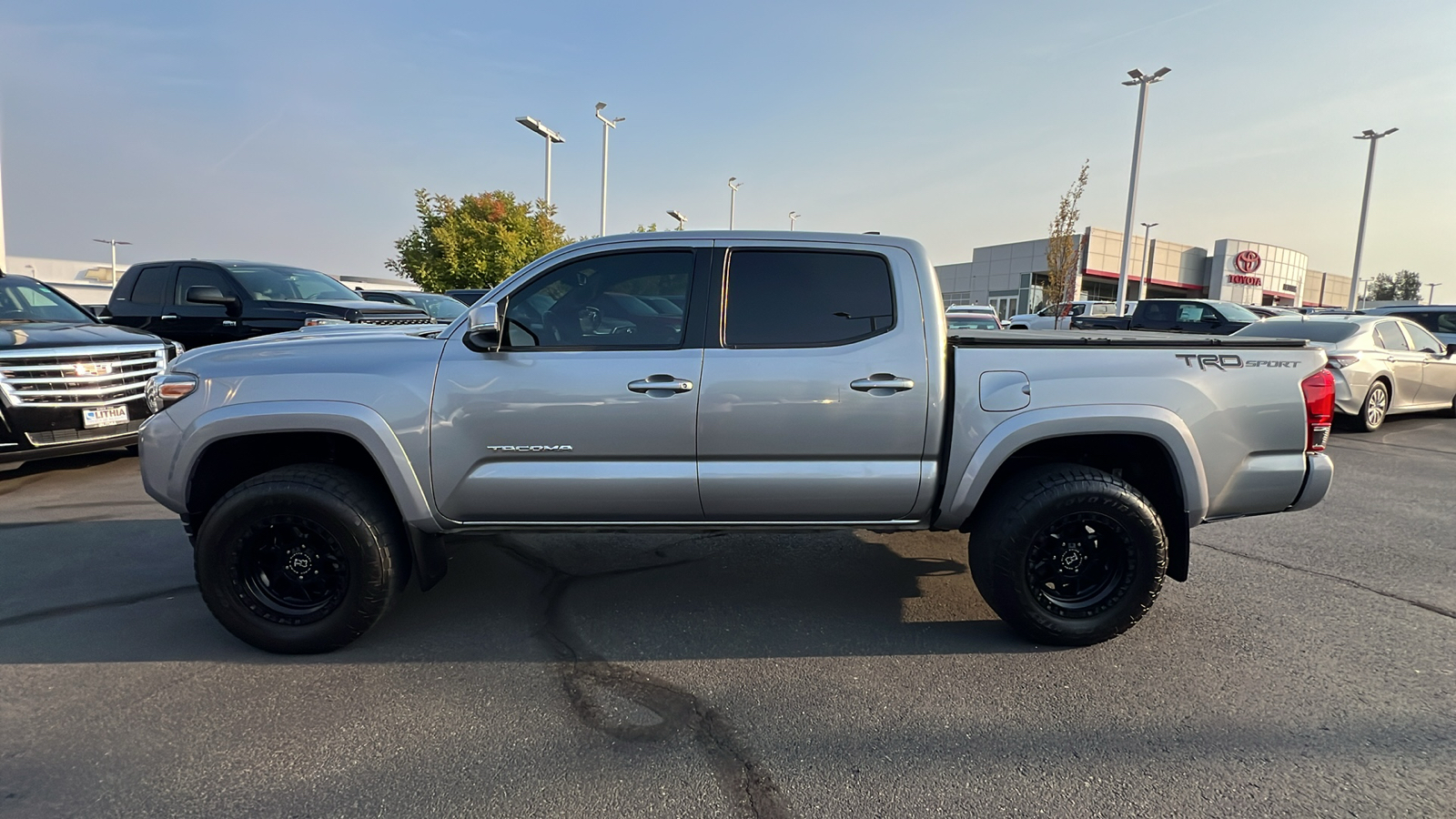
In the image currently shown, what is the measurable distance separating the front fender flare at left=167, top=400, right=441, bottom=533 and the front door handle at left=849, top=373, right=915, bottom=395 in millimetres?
2040

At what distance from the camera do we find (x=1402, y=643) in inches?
141

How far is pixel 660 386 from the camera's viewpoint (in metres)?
3.39

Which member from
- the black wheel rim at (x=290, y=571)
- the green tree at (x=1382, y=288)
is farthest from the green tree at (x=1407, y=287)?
the black wheel rim at (x=290, y=571)

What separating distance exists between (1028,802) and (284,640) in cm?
314

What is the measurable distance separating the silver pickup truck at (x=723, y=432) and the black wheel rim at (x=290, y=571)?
0.04 ft

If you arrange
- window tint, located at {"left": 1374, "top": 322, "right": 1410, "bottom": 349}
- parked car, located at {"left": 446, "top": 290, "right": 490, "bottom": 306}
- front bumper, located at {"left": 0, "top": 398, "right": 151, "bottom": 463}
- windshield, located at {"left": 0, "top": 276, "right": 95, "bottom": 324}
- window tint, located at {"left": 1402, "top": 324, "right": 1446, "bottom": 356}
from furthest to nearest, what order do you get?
1. parked car, located at {"left": 446, "top": 290, "right": 490, "bottom": 306}
2. window tint, located at {"left": 1402, "top": 324, "right": 1446, "bottom": 356}
3. window tint, located at {"left": 1374, "top": 322, "right": 1410, "bottom": 349}
4. windshield, located at {"left": 0, "top": 276, "right": 95, "bottom": 324}
5. front bumper, located at {"left": 0, "top": 398, "right": 151, "bottom": 463}

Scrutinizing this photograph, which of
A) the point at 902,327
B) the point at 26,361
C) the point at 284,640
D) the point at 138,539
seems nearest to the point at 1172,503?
the point at 902,327

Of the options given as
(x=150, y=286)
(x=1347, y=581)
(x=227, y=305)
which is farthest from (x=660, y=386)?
(x=150, y=286)

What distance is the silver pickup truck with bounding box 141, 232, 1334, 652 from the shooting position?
3.39 metres

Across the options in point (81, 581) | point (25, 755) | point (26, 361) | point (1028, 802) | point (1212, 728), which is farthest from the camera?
point (26, 361)

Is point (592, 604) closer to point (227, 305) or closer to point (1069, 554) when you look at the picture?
point (1069, 554)

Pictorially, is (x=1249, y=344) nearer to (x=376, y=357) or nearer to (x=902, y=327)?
(x=902, y=327)

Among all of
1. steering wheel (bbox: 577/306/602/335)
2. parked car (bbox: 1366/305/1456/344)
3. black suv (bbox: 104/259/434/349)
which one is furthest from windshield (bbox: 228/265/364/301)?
parked car (bbox: 1366/305/1456/344)

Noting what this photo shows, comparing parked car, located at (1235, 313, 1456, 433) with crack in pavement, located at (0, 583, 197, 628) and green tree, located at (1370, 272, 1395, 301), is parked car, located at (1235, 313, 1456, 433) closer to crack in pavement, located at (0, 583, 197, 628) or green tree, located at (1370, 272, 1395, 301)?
crack in pavement, located at (0, 583, 197, 628)
